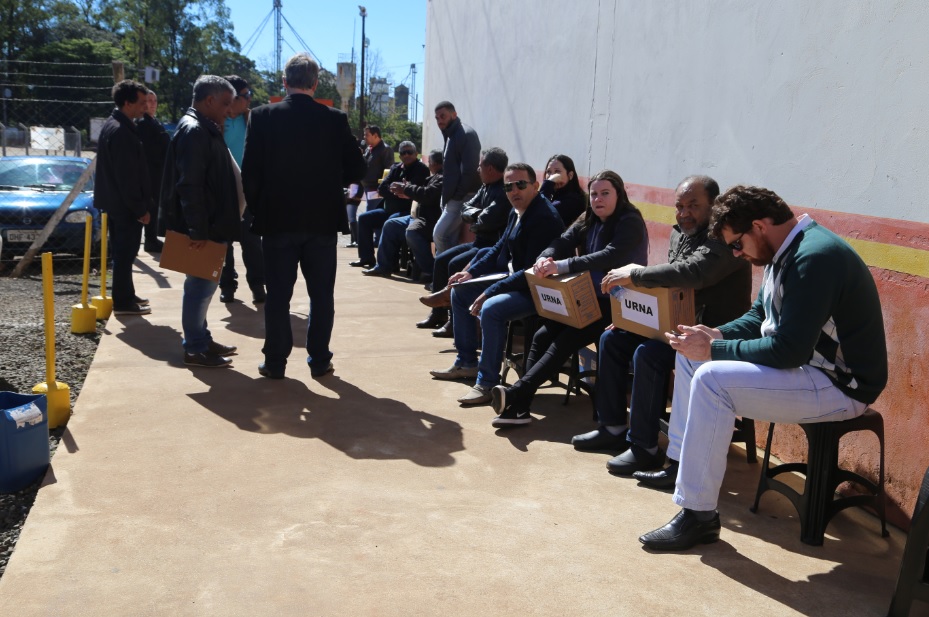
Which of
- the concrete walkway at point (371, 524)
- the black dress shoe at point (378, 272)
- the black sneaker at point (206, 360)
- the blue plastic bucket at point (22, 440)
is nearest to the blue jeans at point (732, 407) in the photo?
the concrete walkway at point (371, 524)

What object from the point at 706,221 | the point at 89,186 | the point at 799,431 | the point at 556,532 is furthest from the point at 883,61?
the point at 89,186

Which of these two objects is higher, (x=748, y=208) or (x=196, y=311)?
(x=748, y=208)

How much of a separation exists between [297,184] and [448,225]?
3.56 meters

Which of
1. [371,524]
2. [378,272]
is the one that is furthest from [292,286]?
[378,272]

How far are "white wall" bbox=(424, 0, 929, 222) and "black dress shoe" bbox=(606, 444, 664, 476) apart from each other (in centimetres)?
158

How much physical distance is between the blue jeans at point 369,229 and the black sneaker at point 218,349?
15.7 feet

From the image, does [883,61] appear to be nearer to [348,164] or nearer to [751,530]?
[751,530]

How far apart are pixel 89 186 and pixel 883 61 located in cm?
1058

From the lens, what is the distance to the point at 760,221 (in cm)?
362

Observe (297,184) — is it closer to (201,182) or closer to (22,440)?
(201,182)

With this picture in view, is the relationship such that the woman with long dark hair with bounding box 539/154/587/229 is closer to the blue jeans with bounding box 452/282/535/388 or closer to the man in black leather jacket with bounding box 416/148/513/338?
the man in black leather jacket with bounding box 416/148/513/338

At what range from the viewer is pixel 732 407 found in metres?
3.59

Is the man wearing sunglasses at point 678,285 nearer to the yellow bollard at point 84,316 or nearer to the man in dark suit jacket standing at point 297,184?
the man in dark suit jacket standing at point 297,184

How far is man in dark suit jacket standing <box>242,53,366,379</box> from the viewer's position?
5.69 meters
